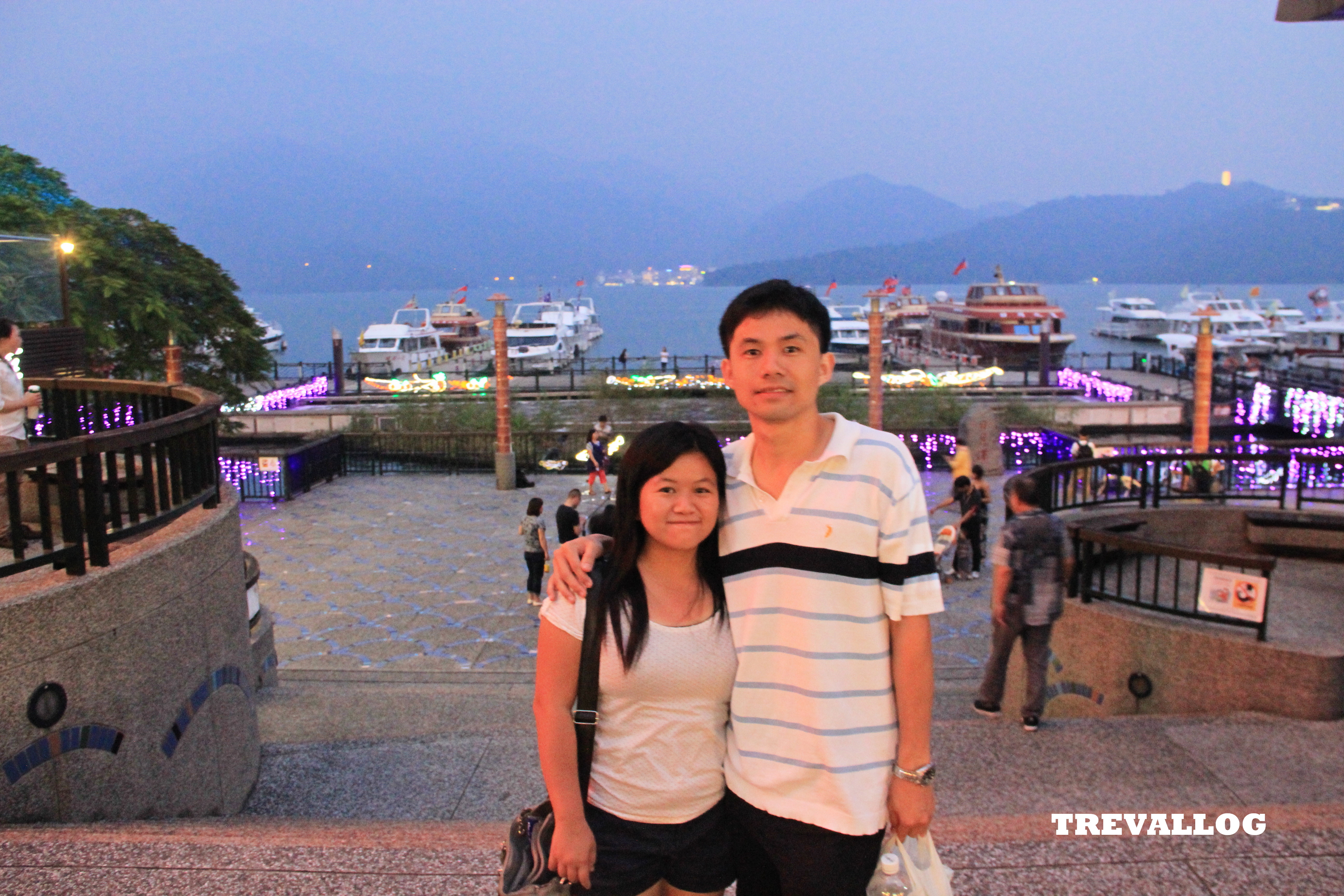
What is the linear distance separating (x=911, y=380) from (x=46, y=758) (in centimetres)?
3432

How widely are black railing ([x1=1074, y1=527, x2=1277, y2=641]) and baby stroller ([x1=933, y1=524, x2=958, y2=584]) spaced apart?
271 cm

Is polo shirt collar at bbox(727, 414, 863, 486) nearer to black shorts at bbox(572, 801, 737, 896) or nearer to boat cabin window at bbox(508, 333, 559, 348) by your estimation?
black shorts at bbox(572, 801, 737, 896)

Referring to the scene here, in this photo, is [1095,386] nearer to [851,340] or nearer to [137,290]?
[851,340]

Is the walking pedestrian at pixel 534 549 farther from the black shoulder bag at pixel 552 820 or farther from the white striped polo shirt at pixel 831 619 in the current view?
the white striped polo shirt at pixel 831 619

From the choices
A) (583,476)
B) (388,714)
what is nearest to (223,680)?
(388,714)

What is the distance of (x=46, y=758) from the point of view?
3.72m

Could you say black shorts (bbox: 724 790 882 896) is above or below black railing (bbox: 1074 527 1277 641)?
above

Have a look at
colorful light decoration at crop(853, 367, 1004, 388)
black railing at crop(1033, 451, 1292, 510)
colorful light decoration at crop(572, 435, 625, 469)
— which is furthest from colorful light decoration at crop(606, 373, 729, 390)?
black railing at crop(1033, 451, 1292, 510)

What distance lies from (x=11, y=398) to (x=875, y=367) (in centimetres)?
1623

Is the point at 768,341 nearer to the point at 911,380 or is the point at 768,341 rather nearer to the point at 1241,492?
the point at 1241,492

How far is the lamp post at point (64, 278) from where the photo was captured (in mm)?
9070

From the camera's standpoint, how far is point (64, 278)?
9.22 m

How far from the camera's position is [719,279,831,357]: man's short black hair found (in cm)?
224

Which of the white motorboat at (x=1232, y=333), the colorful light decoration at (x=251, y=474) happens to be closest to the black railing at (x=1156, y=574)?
the colorful light decoration at (x=251, y=474)
